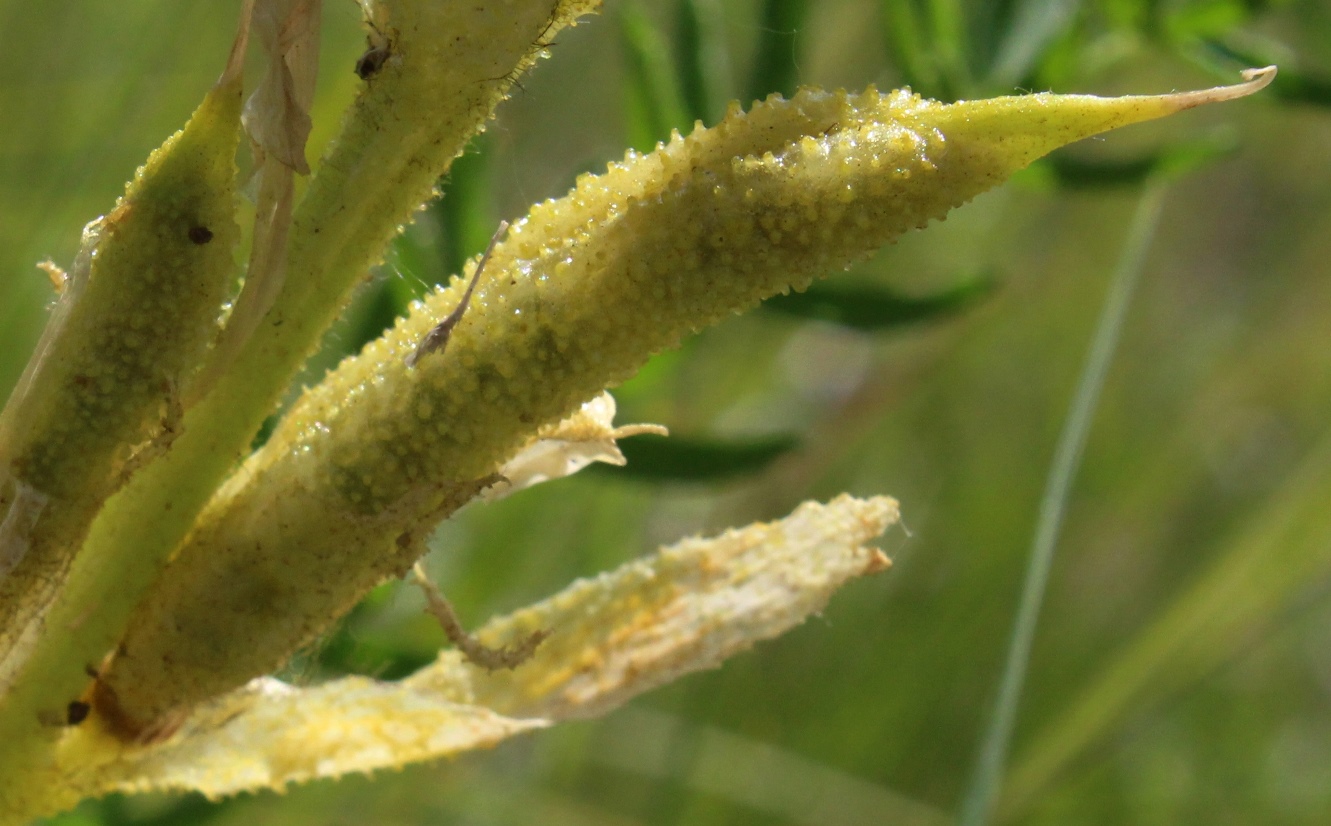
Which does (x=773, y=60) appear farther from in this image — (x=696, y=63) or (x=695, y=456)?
(x=695, y=456)

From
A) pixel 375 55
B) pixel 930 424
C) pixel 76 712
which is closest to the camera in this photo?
pixel 375 55

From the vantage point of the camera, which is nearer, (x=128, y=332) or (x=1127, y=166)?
(x=128, y=332)

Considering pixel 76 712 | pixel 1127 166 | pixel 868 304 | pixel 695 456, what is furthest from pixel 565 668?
pixel 1127 166

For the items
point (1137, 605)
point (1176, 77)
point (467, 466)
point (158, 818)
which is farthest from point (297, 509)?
point (1176, 77)

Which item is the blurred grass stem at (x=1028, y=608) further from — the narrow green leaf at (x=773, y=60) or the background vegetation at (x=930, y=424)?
the narrow green leaf at (x=773, y=60)

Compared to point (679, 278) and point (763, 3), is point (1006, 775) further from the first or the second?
point (679, 278)

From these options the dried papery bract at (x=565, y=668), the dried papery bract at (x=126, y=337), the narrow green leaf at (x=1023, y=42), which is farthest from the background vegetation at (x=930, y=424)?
the dried papery bract at (x=126, y=337)

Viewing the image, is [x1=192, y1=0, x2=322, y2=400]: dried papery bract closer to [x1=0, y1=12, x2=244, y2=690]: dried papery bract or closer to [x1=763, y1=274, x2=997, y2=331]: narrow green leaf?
[x1=0, y1=12, x2=244, y2=690]: dried papery bract

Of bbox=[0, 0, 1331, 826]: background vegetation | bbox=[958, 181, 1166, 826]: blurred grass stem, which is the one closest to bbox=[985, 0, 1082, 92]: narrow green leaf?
bbox=[0, 0, 1331, 826]: background vegetation
